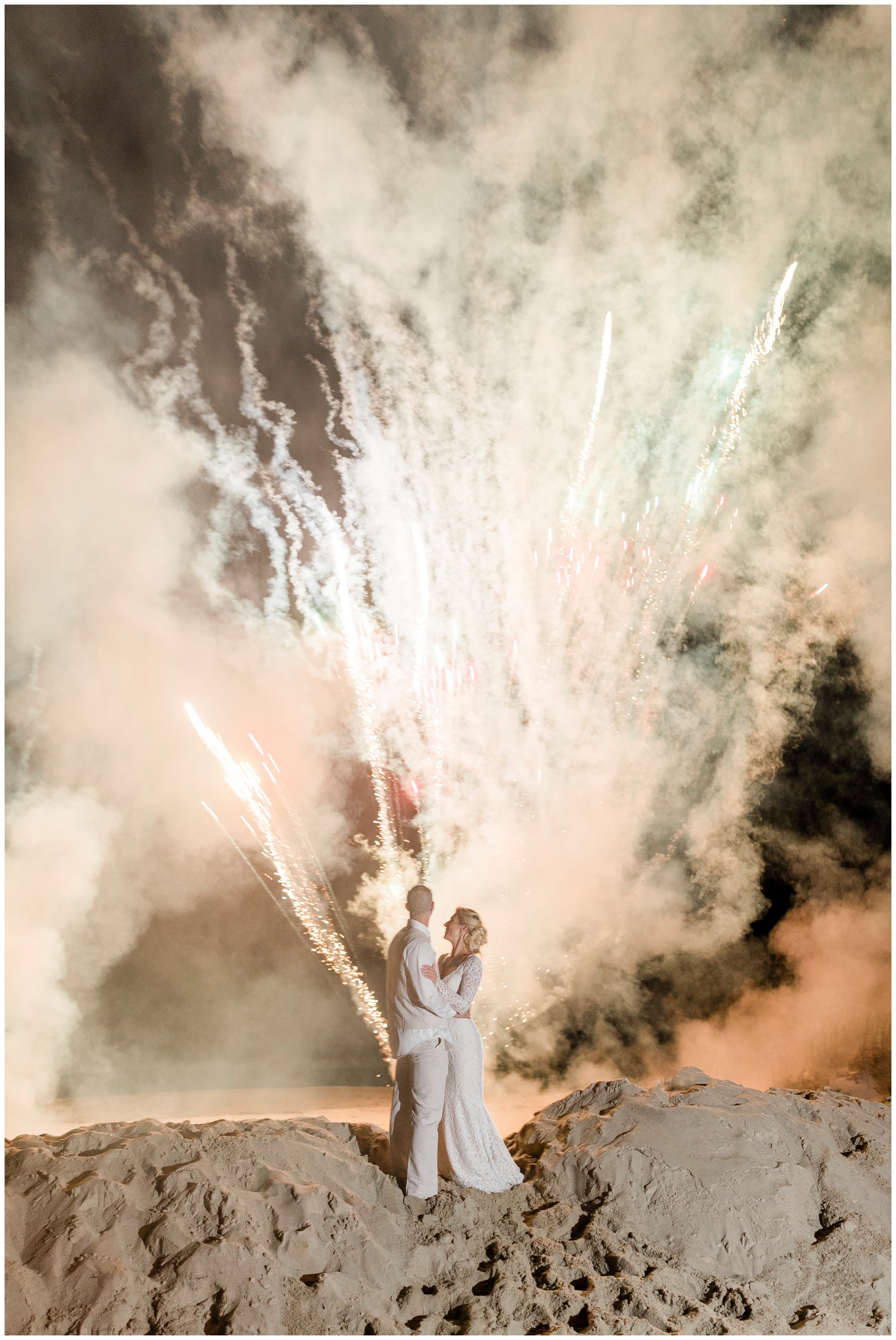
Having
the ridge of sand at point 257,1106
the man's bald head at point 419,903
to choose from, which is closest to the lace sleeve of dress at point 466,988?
the man's bald head at point 419,903

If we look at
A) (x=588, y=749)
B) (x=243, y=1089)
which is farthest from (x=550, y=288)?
(x=243, y=1089)

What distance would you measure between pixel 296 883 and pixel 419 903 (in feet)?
17.7

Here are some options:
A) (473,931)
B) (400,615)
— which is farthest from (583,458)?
(473,931)

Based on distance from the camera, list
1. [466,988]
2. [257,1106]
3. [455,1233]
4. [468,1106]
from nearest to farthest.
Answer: [455,1233] < [468,1106] < [466,988] < [257,1106]

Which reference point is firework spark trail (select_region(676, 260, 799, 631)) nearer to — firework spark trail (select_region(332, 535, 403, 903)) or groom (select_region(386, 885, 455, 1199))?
firework spark trail (select_region(332, 535, 403, 903))

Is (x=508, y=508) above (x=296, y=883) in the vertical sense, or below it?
above

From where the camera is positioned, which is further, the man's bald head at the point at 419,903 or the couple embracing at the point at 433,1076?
the man's bald head at the point at 419,903

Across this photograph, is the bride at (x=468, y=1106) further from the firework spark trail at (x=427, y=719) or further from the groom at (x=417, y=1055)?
the firework spark trail at (x=427, y=719)

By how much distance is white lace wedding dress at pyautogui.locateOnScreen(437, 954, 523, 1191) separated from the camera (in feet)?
14.3

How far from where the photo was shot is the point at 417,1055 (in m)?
4.29

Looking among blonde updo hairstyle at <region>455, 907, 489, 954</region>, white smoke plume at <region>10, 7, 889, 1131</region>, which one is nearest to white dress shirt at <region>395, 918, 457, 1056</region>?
blonde updo hairstyle at <region>455, 907, 489, 954</region>

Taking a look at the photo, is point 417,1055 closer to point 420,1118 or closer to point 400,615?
point 420,1118

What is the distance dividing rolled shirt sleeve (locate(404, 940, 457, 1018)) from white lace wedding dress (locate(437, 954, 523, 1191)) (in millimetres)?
77

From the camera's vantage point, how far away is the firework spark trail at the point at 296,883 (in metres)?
9.02
